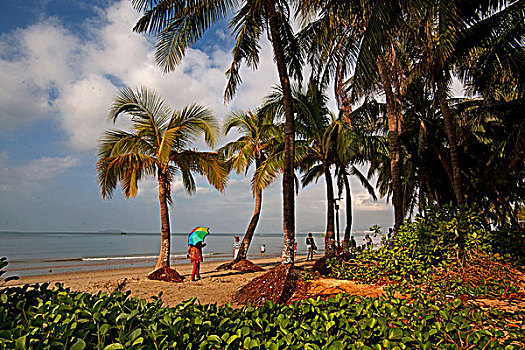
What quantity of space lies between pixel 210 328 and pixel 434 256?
5.67 metres

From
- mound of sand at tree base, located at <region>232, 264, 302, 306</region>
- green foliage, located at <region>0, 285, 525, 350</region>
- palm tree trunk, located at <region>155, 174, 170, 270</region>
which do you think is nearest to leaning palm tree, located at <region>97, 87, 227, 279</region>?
palm tree trunk, located at <region>155, 174, 170, 270</region>

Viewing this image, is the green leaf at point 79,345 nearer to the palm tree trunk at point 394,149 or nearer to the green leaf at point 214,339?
the green leaf at point 214,339

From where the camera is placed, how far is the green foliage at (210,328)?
1.67 m

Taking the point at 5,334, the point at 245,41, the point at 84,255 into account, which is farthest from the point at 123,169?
the point at 84,255

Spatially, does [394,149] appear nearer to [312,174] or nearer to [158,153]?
[158,153]

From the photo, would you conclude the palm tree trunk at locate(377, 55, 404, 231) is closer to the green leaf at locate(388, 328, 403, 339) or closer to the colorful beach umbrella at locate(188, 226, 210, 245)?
the colorful beach umbrella at locate(188, 226, 210, 245)

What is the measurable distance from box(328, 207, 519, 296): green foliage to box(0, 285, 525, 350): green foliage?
131 inches

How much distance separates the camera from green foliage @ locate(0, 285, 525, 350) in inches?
65.6

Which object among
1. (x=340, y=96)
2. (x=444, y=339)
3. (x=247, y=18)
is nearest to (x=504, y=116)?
(x=340, y=96)

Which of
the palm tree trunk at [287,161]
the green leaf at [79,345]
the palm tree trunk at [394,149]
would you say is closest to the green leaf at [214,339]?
the green leaf at [79,345]

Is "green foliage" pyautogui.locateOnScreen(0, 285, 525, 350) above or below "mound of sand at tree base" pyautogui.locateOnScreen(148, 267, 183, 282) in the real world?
above

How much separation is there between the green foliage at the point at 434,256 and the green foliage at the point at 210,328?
3.32 metres

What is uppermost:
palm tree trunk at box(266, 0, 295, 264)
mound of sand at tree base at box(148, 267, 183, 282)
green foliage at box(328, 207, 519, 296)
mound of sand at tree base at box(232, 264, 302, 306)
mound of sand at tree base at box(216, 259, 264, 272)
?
palm tree trunk at box(266, 0, 295, 264)

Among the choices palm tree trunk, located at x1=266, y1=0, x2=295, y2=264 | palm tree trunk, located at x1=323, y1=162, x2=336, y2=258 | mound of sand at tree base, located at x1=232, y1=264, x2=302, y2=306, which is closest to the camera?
mound of sand at tree base, located at x1=232, y1=264, x2=302, y2=306
